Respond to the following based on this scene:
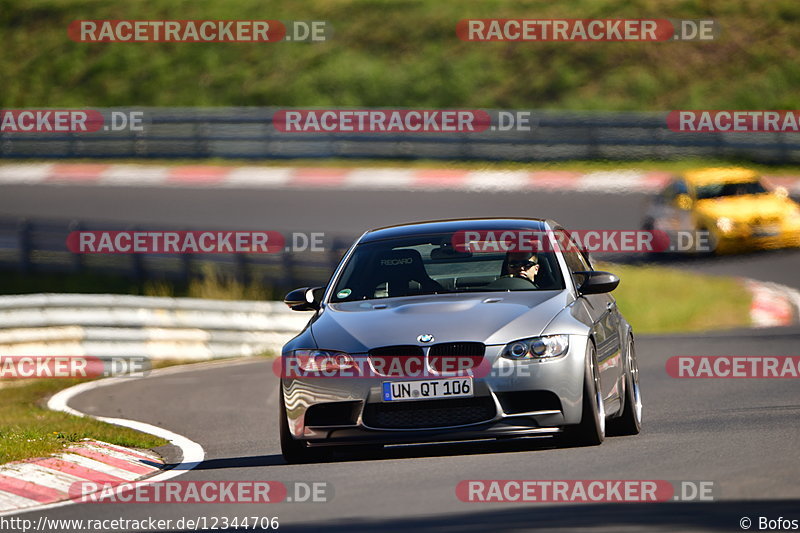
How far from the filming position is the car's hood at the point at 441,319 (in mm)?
8578

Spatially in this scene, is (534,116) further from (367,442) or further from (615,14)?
(367,442)

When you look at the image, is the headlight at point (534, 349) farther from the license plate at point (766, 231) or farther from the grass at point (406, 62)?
the grass at point (406, 62)

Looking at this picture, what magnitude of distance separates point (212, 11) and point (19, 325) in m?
30.2

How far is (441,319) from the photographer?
873cm

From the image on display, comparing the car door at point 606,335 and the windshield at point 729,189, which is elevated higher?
the windshield at point 729,189

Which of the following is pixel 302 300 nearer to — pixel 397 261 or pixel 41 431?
pixel 397 261

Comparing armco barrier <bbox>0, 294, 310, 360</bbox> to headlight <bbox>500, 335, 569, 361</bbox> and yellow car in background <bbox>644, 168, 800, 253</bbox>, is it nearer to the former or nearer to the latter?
yellow car in background <bbox>644, 168, 800, 253</bbox>

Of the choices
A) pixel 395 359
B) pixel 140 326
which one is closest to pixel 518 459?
pixel 395 359

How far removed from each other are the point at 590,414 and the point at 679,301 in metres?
14.4

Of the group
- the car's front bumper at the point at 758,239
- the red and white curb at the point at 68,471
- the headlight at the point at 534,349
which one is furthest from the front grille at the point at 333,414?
the car's front bumper at the point at 758,239

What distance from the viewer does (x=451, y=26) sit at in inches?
1740

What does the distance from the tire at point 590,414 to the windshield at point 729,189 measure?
16.0m

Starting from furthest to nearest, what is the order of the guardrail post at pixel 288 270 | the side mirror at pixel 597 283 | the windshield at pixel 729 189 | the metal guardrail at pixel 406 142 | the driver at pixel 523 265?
the metal guardrail at pixel 406 142, the windshield at pixel 729 189, the guardrail post at pixel 288 270, the driver at pixel 523 265, the side mirror at pixel 597 283

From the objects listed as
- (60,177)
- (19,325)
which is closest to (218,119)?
(60,177)
